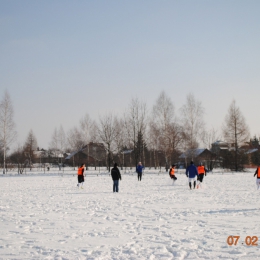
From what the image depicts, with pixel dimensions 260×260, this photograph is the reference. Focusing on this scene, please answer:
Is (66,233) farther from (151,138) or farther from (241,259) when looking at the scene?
(151,138)

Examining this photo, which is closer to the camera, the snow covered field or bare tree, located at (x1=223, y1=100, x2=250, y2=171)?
the snow covered field

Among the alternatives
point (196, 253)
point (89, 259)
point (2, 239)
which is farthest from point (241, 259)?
point (2, 239)

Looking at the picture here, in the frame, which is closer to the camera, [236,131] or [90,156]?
[236,131]

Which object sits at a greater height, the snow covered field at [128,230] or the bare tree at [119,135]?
the bare tree at [119,135]

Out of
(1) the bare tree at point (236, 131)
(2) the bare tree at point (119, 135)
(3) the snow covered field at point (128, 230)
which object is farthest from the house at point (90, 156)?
(3) the snow covered field at point (128, 230)

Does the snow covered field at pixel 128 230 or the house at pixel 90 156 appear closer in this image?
the snow covered field at pixel 128 230

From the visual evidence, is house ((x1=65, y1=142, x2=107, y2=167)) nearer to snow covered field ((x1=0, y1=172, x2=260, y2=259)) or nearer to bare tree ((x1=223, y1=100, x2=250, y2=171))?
bare tree ((x1=223, y1=100, x2=250, y2=171))

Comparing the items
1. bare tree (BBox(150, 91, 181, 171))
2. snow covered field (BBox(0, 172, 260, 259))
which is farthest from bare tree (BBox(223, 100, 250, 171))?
snow covered field (BBox(0, 172, 260, 259))

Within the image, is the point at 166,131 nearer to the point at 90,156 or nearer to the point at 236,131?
the point at 236,131

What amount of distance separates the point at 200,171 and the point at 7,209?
1487 cm

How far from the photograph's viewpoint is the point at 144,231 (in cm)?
859

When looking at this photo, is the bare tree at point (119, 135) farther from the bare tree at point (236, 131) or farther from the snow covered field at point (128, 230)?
the snow covered field at point (128, 230)

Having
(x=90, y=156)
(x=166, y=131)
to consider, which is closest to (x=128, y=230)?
(x=166, y=131)

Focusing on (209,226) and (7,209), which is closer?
(209,226)
